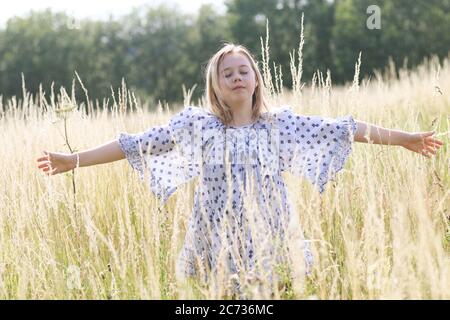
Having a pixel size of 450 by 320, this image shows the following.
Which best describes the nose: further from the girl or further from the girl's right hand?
the girl's right hand

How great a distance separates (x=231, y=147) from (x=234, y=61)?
0.36 m

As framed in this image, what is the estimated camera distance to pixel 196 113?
2734 millimetres

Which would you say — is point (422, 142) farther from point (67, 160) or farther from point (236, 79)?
point (67, 160)

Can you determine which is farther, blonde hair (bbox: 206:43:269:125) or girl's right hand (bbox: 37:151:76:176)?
blonde hair (bbox: 206:43:269:125)

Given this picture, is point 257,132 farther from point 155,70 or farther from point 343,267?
point 155,70

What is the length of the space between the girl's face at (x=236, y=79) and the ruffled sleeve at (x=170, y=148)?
0.43ft

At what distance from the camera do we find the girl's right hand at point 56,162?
259 cm

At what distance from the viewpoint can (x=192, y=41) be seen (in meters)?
29.1

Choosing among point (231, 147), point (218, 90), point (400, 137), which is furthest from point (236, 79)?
point (400, 137)

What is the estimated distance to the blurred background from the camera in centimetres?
2433

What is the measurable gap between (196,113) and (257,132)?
28 cm

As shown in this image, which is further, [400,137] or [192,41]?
[192,41]

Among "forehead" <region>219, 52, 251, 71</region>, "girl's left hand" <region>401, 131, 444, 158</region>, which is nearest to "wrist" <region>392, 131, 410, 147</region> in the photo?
"girl's left hand" <region>401, 131, 444, 158</region>

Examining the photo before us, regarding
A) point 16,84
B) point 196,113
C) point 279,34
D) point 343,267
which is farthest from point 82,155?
point 16,84
